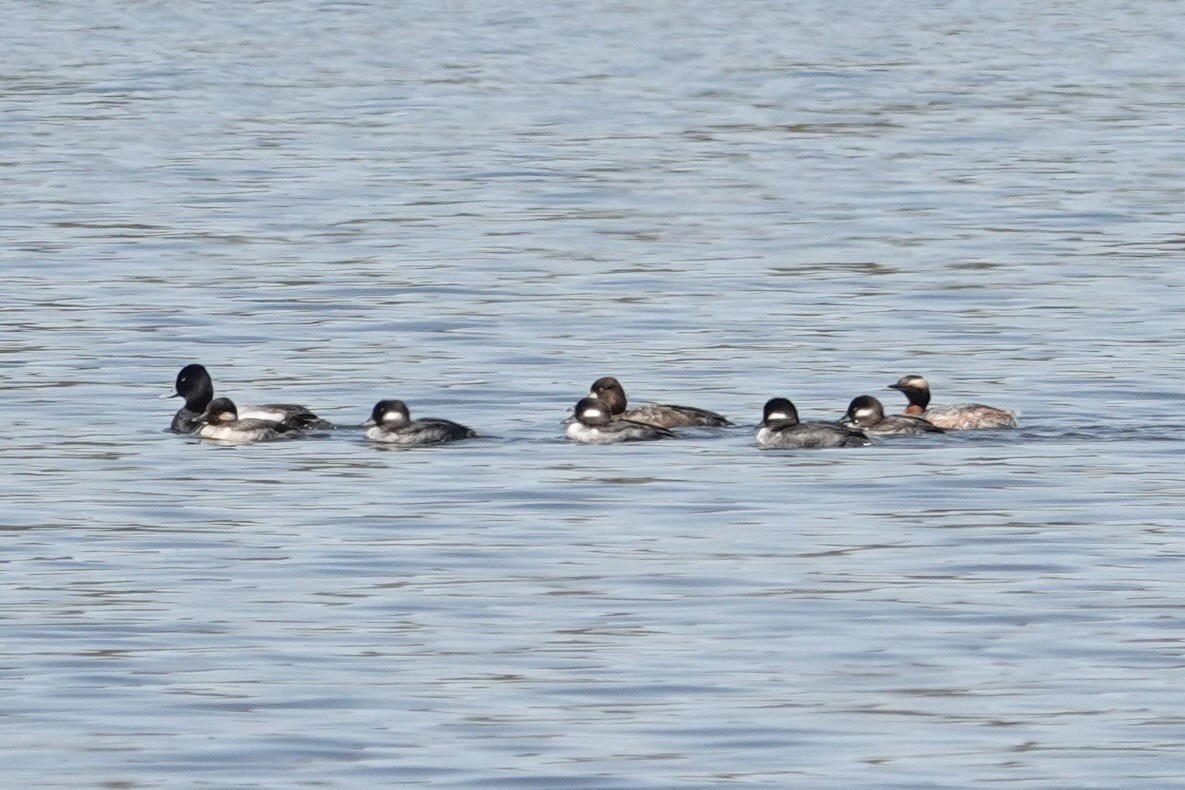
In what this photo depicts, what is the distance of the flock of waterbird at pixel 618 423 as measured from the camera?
61.5 ft

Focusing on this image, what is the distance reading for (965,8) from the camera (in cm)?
6831

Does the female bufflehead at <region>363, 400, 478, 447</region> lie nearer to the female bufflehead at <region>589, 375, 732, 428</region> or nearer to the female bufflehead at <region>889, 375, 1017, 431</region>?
the female bufflehead at <region>589, 375, 732, 428</region>

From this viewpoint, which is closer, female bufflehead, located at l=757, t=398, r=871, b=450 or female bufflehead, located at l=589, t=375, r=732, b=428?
female bufflehead, located at l=757, t=398, r=871, b=450

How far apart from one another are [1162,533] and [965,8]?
53.8 metres

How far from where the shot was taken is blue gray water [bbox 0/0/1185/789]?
11.9 meters

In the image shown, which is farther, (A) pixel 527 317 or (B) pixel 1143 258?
(B) pixel 1143 258

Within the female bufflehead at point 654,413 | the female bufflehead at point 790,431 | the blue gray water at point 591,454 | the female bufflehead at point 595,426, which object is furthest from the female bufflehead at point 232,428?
the female bufflehead at point 790,431

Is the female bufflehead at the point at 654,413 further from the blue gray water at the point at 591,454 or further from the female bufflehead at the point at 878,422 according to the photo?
the female bufflehead at the point at 878,422

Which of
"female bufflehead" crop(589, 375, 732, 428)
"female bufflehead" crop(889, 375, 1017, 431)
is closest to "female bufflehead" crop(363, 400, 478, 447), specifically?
"female bufflehead" crop(589, 375, 732, 428)

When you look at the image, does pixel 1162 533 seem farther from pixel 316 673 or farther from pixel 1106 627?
pixel 316 673

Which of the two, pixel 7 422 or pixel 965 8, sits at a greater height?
pixel 965 8

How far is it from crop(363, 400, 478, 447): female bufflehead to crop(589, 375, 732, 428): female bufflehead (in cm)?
110

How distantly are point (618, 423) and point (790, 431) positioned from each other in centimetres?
119

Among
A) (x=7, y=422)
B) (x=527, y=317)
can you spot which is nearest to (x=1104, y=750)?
(x=7, y=422)
